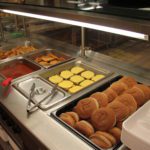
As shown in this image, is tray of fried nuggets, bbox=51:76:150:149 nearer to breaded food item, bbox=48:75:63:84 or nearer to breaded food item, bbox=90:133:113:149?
breaded food item, bbox=90:133:113:149

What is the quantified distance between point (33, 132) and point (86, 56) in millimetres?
932

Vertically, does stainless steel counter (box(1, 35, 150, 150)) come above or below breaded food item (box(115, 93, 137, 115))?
below

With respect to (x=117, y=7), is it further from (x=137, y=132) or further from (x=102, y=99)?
(x=137, y=132)

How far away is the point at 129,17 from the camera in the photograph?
773 millimetres

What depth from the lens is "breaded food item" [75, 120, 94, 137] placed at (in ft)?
3.01

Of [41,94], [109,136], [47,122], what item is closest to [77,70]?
[41,94]

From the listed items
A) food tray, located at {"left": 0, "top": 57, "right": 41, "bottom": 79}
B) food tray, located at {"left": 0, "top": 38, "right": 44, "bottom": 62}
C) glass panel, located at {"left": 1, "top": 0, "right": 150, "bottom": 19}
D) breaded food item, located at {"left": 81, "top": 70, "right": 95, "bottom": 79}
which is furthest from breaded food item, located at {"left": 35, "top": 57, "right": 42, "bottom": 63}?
glass panel, located at {"left": 1, "top": 0, "right": 150, "bottom": 19}

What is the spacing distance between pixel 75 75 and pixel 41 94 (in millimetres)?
352

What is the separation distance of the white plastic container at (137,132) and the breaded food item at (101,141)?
0.46 ft

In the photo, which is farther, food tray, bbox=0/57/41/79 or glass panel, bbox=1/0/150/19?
food tray, bbox=0/57/41/79

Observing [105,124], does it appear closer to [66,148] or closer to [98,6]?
[66,148]

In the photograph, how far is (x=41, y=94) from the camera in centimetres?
126

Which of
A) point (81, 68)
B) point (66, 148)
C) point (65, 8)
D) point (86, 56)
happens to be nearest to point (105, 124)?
point (66, 148)

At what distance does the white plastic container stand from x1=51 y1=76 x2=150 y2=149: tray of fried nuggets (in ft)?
0.53
